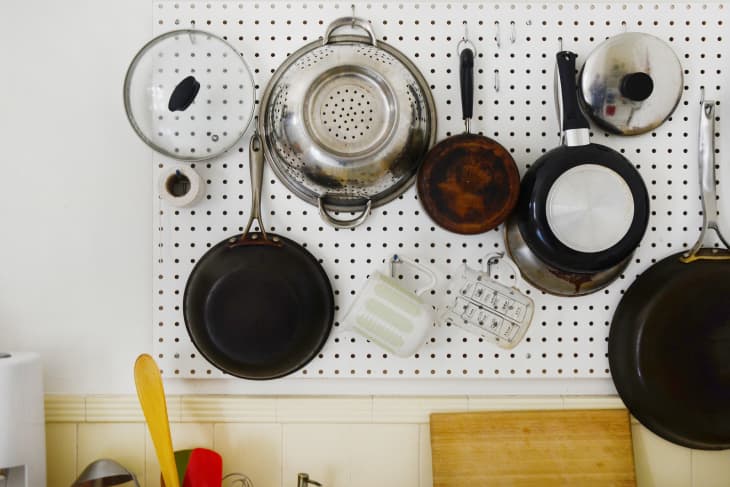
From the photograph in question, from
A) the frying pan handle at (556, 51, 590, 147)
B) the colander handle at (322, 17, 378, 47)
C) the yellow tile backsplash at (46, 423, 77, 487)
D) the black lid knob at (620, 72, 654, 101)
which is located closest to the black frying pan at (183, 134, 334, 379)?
the colander handle at (322, 17, 378, 47)

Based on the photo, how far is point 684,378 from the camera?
101 cm

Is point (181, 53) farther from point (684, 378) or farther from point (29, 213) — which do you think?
point (684, 378)

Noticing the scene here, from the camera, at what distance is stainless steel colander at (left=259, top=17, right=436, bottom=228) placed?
3.09ft

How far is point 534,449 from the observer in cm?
104

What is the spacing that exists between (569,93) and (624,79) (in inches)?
4.4

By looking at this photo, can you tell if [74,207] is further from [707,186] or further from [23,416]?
[707,186]

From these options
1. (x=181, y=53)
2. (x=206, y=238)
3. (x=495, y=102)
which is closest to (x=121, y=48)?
(x=181, y=53)

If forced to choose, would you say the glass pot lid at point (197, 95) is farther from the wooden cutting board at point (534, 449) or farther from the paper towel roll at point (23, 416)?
the wooden cutting board at point (534, 449)

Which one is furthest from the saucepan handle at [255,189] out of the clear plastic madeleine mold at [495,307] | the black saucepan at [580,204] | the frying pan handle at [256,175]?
the black saucepan at [580,204]

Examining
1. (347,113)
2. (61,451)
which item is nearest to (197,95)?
(347,113)

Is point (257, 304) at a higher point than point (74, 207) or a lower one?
lower

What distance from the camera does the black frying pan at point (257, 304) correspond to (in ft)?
3.26

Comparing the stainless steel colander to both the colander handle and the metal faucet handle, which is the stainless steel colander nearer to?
the colander handle

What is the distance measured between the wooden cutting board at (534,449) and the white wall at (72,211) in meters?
0.63
